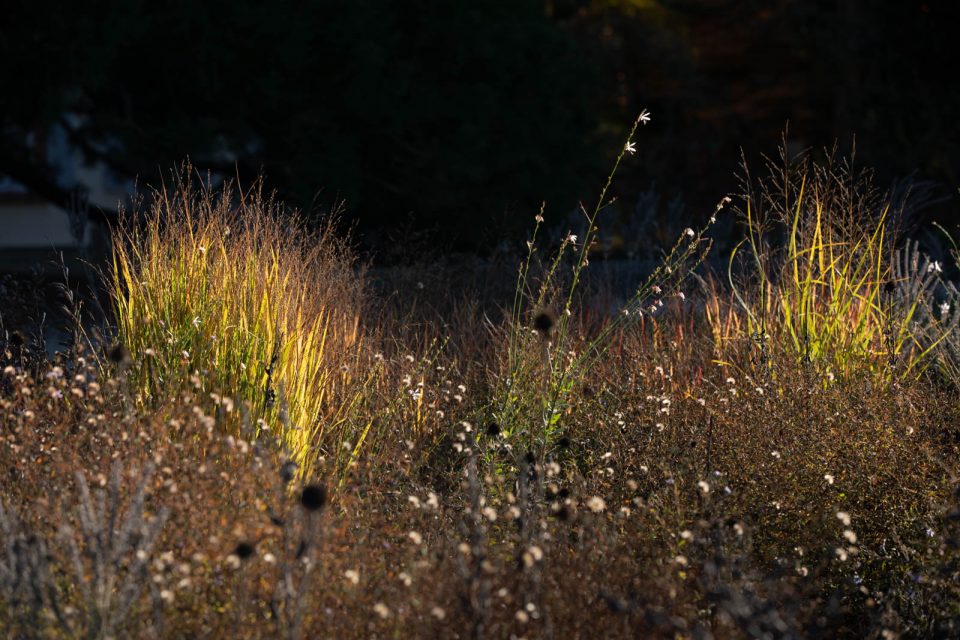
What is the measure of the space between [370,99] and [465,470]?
551cm

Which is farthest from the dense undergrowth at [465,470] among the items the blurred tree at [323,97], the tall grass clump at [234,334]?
the blurred tree at [323,97]

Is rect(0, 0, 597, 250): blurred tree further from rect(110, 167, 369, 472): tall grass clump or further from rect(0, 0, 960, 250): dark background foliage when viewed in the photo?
rect(110, 167, 369, 472): tall grass clump

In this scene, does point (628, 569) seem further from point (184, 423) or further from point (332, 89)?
point (332, 89)

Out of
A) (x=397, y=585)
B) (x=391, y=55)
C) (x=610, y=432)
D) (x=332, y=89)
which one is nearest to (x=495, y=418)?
(x=610, y=432)

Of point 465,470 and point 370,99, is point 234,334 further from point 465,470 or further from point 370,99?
point 370,99

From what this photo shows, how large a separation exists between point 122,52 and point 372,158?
83.3 inches

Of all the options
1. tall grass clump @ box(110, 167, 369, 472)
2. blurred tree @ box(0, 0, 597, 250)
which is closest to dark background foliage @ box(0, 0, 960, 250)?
blurred tree @ box(0, 0, 597, 250)

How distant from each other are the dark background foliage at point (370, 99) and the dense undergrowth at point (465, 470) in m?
2.19

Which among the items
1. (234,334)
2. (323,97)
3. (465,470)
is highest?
(234,334)

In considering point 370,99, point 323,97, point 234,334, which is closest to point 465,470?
point 234,334

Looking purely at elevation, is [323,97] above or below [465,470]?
above

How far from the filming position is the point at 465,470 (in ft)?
14.0

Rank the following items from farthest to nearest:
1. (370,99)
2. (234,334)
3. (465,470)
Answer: (370,99)
(234,334)
(465,470)

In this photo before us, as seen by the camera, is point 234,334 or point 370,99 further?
point 370,99
